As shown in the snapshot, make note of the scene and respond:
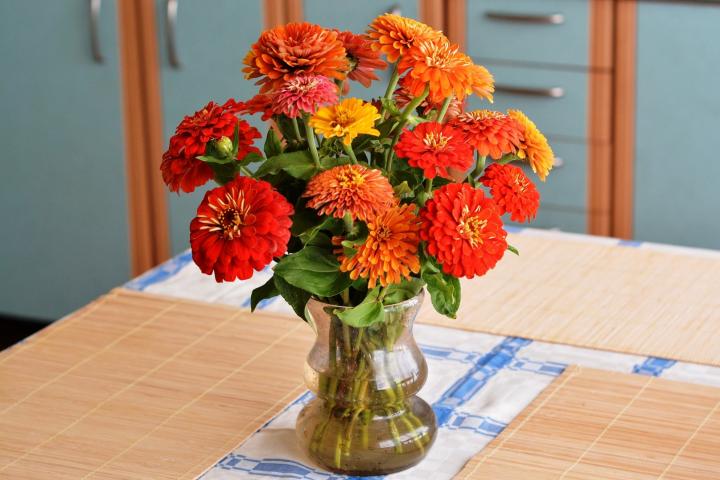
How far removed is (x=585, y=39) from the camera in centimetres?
283

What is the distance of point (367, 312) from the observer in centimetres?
117

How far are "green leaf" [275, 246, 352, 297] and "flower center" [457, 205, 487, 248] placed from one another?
0.47 feet

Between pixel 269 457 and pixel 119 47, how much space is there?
206 centimetres

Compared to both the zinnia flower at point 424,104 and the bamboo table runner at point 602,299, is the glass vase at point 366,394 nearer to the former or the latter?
the zinnia flower at point 424,104

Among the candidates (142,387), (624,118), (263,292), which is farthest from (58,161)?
(263,292)

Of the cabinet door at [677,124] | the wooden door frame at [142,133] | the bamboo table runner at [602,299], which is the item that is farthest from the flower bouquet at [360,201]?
the wooden door frame at [142,133]

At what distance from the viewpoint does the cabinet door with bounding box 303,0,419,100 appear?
115 inches

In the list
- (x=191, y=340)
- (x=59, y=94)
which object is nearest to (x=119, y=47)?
(x=59, y=94)

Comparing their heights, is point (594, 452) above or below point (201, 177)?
below

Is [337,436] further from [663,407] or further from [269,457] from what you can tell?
[663,407]

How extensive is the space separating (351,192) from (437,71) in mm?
141

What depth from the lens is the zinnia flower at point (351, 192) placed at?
1085 millimetres

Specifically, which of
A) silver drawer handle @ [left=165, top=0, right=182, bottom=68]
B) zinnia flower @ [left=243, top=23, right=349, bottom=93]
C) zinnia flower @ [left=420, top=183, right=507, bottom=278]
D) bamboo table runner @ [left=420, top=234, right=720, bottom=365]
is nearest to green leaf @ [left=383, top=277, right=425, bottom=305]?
zinnia flower @ [left=420, top=183, right=507, bottom=278]

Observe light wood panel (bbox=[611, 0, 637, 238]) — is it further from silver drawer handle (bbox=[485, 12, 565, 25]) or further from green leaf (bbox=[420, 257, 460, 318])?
green leaf (bbox=[420, 257, 460, 318])
